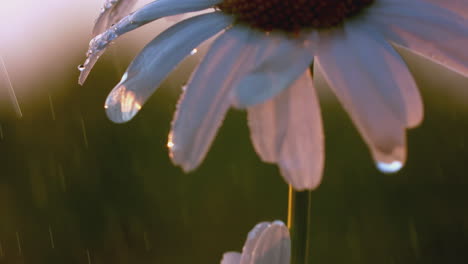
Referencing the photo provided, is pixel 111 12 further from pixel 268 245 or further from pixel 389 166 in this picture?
pixel 389 166

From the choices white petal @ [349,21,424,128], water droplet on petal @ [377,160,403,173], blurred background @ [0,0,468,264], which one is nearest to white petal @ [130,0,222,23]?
white petal @ [349,21,424,128]

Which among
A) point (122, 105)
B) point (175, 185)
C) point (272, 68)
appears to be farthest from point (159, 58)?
point (175, 185)

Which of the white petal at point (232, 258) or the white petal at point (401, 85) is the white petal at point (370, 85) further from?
the white petal at point (232, 258)

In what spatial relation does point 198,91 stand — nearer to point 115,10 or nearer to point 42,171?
point 115,10

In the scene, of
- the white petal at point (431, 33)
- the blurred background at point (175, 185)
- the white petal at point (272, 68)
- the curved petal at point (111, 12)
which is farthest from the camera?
the blurred background at point (175, 185)

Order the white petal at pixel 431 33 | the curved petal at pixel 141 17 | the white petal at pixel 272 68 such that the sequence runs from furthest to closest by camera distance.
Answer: the curved petal at pixel 141 17, the white petal at pixel 431 33, the white petal at pixel 272 68

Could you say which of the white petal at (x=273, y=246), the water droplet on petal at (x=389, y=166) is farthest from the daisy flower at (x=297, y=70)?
the white petal at (x=273, y=246)

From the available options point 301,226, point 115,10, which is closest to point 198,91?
point 301,226
